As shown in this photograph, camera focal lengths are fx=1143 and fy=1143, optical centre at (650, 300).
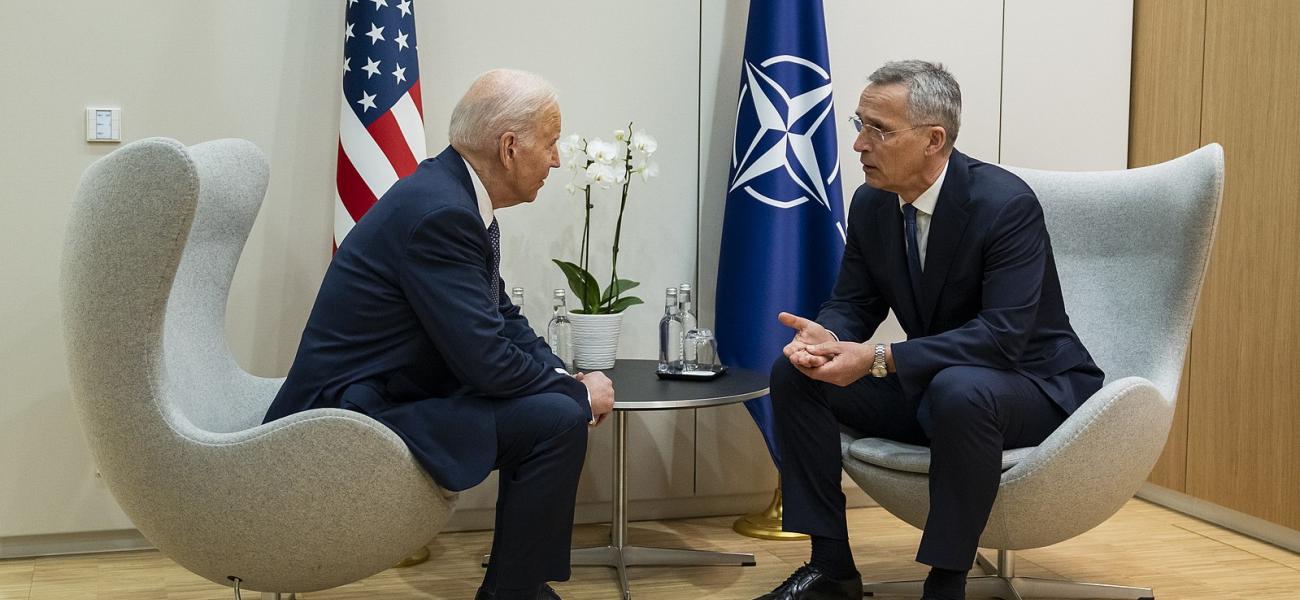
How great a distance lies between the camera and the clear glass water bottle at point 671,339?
3.07 metres

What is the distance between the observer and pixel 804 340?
105 inches

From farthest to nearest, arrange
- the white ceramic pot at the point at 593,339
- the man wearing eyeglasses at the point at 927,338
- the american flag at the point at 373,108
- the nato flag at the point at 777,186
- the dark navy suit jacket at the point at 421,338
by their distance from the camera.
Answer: the nato flag at the point at 777,186
the white ceramic pot at the point at 593,339
the american flag at the point at 373,108
the man wearing eyeglasses at the point at 927,338
the dark navy suit jacket at the point at 421,338

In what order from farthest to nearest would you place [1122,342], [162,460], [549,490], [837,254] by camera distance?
[837,254]
[1122,342]
[549,490]
[162,460]

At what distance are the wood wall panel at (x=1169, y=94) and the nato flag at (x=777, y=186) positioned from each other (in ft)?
3.91

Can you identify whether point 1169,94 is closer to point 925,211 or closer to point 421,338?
point 925,211

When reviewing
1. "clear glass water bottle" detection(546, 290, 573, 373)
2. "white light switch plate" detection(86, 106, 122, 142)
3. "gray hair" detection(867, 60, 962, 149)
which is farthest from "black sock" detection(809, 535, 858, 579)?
"white light switch plate" detection(86, 106, 122, 142)

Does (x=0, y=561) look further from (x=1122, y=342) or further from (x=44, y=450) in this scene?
(x=1122, y=342)

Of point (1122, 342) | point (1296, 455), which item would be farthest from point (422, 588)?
point (1296, 455)

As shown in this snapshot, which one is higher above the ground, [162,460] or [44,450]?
[162,460]

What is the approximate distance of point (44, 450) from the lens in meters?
3.13

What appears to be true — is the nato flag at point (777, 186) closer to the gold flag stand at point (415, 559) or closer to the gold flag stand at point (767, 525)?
the gold flag stand at point (767, 525)

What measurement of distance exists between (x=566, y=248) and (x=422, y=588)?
108 cm

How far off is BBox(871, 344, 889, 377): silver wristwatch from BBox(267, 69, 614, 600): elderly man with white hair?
682 mm

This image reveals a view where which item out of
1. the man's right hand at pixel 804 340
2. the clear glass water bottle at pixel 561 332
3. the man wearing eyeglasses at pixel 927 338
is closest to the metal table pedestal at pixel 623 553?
the clear glass water bottle at pixel 561 332
